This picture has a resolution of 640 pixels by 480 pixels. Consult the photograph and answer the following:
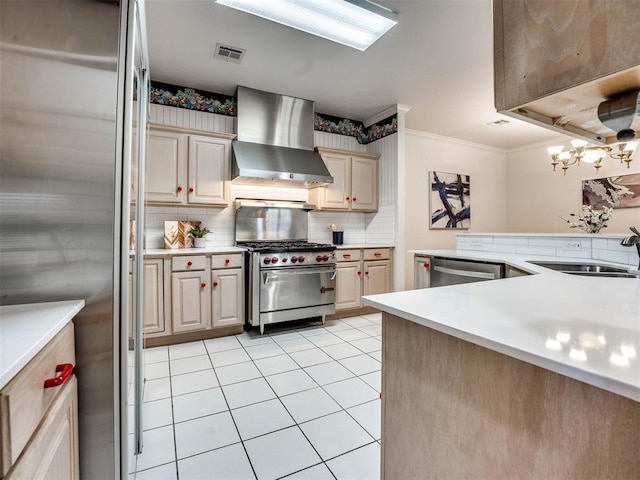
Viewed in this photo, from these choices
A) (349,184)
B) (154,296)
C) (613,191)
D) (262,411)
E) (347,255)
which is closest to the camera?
(262,411)

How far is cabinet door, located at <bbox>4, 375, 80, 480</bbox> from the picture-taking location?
598 millimetres

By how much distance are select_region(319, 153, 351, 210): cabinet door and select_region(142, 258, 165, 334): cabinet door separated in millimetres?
2068

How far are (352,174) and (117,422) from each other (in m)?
3.73

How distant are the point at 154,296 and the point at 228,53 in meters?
2.33

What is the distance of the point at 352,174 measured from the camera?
4211mm

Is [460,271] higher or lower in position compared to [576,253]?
lower

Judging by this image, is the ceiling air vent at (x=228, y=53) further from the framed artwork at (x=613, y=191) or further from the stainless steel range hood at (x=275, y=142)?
the framed artwork at (x=613, y=191)

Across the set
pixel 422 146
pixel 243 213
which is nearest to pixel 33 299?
pixel 243 213

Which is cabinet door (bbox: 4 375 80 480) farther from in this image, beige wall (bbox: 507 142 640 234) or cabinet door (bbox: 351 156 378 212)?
beige wall (bbox: 507 142 640 234)

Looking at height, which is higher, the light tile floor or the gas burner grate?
the gas burner grate

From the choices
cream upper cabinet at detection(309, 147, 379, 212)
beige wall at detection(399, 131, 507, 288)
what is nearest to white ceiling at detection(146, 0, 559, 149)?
cream upper cabinet at detection(309, 147, 379, 212)

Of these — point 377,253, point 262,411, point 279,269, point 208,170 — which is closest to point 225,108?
point 208,170

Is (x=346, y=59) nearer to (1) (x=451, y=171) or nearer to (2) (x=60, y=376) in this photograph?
(2) (x=60, y=376)

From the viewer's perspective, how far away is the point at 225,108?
3701 mm
